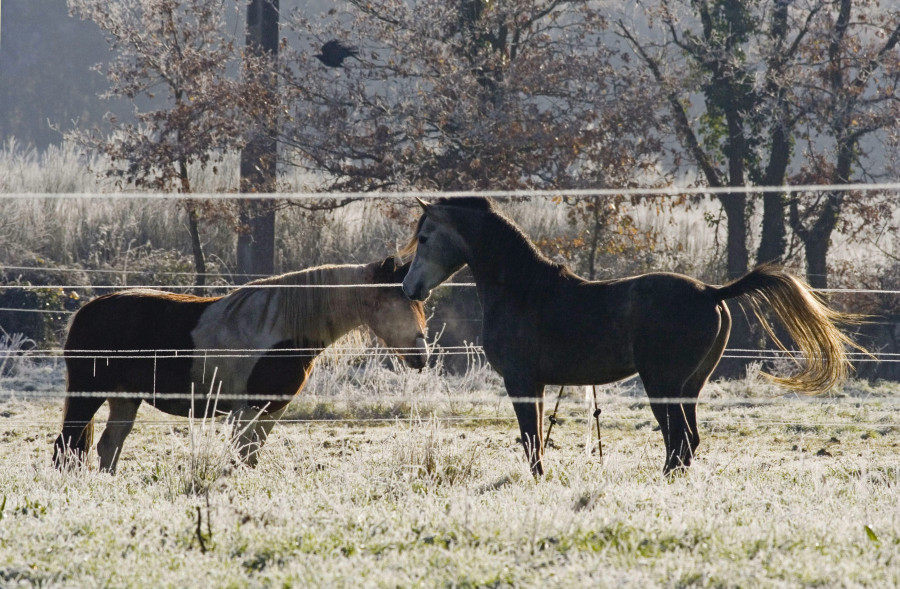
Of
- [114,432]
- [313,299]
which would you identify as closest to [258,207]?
[114,432]

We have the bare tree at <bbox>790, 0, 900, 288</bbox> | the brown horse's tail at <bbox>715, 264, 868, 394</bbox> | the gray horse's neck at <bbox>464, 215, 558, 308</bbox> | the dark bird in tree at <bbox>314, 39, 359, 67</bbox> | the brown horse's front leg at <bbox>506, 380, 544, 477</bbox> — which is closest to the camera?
the brown horse's tail at <bbox>715, 264, 868, 394</bbox>

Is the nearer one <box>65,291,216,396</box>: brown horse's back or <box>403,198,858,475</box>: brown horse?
<box>403,198,858,475</box>: brown horse

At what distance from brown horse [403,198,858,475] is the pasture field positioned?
1.56 feet

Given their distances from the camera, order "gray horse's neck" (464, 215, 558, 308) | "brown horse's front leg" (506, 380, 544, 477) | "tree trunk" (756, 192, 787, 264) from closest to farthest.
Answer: "brown horse's front leg" (506, 380, 544, 477) → "gray horse's neck" (464, 215, 558, 308) → "tree trunk" (756, 192, 787, 264)

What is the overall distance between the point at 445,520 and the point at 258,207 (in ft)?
32.1

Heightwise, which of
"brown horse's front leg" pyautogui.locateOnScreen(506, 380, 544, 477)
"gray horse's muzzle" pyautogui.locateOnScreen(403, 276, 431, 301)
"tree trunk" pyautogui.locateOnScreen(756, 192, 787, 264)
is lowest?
"brown horse's front leg" pyautogui.locateOnScreen(506, 380, 544, 477)

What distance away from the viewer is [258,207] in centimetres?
1349

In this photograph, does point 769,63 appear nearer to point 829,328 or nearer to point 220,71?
point 220,71

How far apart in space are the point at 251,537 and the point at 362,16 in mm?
11851

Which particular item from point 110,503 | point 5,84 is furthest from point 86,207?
point 5,84

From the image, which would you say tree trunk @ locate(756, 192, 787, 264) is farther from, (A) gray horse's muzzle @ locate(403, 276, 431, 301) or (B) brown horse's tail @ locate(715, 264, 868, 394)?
(A) gray horse's muzzle @ locate(403, 276, 431, 301)

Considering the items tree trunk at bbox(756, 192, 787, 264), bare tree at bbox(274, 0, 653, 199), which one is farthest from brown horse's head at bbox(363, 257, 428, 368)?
tree trunk at bbox(756, 192, 787, 264)

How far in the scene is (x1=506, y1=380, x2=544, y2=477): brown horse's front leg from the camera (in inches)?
229

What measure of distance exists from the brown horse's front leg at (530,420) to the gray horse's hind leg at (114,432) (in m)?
2.53
